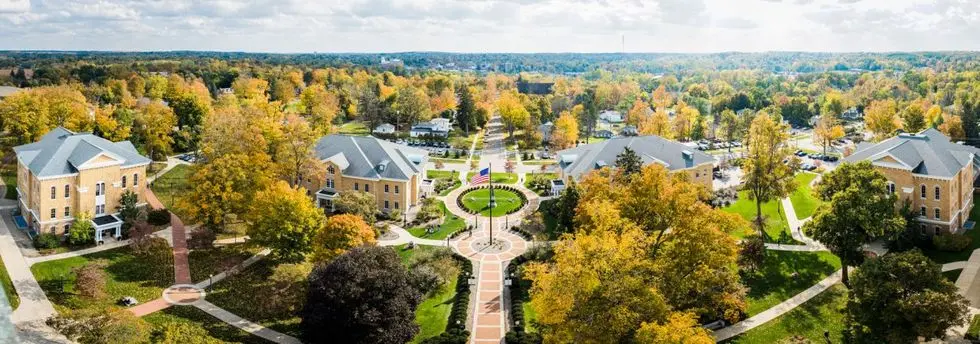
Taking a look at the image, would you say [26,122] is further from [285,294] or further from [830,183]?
[830,183]

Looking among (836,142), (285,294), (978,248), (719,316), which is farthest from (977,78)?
(285,294)

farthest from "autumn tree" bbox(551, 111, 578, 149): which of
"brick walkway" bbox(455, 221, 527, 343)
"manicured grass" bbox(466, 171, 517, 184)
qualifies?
"brick walkway" bbox(455, 221, 527, 343)

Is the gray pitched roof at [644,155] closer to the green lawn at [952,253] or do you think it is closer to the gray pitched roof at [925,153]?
the gray pitched roof at [925,153]

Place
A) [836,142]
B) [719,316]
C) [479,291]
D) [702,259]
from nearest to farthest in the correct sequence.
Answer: [702,259]
[719,316]
[479,291]
[836,142]

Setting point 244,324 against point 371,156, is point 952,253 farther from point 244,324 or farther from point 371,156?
point 244,324

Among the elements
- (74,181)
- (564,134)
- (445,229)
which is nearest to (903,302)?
(445,229)

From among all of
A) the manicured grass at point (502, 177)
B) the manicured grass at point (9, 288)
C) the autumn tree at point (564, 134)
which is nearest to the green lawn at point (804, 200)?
the manicured grass at point (502, 177)
